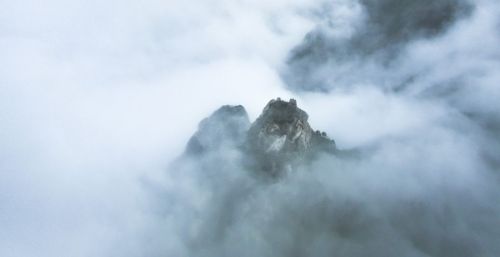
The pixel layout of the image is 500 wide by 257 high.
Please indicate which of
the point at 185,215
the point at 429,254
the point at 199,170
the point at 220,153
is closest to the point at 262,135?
the point at 220,153

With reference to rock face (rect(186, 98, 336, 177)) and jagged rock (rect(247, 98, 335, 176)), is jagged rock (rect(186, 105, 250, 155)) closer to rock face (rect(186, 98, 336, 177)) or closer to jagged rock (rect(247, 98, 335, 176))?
rock face (rect(186, 98, 336, 177))

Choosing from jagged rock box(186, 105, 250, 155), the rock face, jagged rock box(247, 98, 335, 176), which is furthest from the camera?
jagged rock box(186, 105, 250, 155)

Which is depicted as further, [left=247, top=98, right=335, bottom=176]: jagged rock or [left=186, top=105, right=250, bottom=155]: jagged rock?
[left=186, top=105, right=250, bottom=155]: jagged rock

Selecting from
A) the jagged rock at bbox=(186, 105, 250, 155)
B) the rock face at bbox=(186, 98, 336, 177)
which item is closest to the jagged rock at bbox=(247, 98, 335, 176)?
the rock face at bbox=(186, 98, 336, 177)

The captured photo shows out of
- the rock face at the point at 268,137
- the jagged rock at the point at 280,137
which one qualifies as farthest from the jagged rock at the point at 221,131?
the jagged rock at the point at 280,137

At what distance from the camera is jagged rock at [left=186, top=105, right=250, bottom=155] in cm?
18157

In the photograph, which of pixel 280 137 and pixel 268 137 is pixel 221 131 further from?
pixel 280 137

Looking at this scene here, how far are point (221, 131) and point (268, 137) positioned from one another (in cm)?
2850

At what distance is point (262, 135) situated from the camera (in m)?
162

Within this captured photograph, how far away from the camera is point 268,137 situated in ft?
525

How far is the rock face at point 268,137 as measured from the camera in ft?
512

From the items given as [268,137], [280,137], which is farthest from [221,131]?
[280,137]

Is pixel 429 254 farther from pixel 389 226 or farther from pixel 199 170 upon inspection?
pixel 199 170

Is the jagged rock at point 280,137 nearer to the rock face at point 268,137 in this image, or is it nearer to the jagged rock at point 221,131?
the rock face at point 268,137
